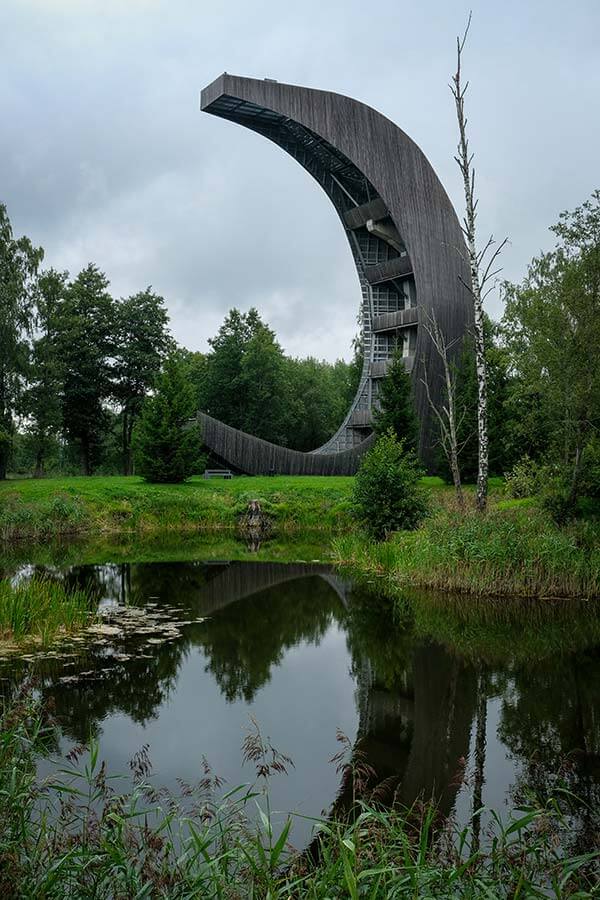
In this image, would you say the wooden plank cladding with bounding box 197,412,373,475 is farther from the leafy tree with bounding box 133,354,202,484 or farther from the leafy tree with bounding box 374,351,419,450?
the leafy tree with bounding box 374,351,419,450

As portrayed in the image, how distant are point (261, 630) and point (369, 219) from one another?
78.3ft

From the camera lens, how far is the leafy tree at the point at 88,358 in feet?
113

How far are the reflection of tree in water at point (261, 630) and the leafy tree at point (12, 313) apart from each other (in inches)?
718

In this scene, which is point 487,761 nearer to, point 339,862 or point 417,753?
point 417,753

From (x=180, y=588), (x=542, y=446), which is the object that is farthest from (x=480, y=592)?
(x=542, y=446)

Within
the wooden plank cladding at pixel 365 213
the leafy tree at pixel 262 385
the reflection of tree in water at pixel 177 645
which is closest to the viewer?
the reflection of tree in water at pixel 177 645

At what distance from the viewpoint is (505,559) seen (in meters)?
11.3

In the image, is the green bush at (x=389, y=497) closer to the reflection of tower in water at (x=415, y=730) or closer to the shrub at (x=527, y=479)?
the shrub at (x=527, y=479)

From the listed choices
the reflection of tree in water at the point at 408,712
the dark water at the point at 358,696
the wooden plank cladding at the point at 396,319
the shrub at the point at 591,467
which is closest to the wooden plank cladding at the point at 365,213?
the wooden plank cladding at the point at 396,319

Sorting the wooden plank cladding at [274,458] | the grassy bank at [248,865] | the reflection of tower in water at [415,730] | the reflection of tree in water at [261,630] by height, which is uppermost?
the wooden plank cladding at [274,458]

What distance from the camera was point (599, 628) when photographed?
9.34 metres

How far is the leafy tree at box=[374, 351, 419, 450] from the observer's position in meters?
25.6

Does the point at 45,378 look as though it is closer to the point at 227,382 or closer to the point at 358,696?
the point at 227,382

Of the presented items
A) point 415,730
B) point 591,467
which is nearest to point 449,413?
point 591,467
